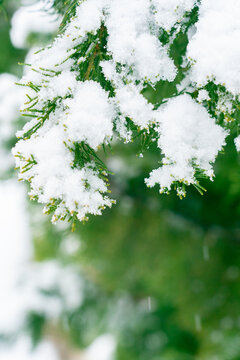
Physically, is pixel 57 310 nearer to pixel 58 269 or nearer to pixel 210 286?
pixel 58 269

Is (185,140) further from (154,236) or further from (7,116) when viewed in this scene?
(154,236)

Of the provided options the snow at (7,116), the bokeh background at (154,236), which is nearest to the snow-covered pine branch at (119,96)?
the bokeh background at (154,236)

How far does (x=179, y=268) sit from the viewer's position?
1.85 meters

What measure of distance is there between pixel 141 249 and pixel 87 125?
1.54 m

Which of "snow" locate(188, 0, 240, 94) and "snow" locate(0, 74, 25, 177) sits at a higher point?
"snow" locate(0, 74, 25, 177)

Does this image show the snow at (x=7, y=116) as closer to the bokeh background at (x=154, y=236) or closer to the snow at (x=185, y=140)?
the bokeh background at (x=154, y=236)

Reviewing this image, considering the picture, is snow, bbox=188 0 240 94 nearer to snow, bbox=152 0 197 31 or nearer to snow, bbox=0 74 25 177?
snow, bbox=152 0 197 31

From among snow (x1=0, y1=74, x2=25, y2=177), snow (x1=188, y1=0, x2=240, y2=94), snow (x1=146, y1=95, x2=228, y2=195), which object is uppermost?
snow (x1=0, y1=74, x2=25, y2=177)

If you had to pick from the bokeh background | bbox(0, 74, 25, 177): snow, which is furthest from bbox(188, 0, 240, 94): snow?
bbox(0, 74, 25, 177): snow

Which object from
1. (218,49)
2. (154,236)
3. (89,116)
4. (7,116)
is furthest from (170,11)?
(154,236)

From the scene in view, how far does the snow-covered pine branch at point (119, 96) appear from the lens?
50cm

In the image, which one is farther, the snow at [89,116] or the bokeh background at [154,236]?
the bokeh background at [154,236]

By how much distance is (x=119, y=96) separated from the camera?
0.53 metres

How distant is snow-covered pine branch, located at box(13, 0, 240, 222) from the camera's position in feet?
1.63
